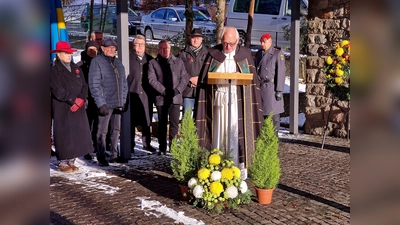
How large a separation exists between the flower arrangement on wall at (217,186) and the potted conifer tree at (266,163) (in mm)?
198

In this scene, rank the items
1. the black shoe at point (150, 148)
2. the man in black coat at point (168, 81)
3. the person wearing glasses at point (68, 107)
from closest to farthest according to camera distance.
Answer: the person wearing glasses at point (68, 107)
the man in black coat at point (168, 81)
the black shoe at point (150, 148)

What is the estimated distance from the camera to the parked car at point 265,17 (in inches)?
717

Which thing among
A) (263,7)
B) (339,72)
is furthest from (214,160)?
(263,7)

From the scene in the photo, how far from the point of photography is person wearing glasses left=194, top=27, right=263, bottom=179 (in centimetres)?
627

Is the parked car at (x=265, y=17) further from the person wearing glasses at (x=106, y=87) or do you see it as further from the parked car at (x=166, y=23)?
the person wearing glasses at (x=106, y=87)

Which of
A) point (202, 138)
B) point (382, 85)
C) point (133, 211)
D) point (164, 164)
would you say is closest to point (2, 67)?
point (382, 85)

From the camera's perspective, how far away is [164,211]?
546 cm

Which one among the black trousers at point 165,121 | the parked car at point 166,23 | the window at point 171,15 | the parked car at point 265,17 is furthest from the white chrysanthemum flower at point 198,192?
the window at point 171,15

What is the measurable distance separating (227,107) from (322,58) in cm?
459

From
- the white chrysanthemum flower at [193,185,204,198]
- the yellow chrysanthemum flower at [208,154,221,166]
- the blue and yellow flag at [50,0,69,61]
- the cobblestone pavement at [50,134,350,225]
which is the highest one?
the blue and yellow flag at [50,0,69,61]

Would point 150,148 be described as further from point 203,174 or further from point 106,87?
point 203,174

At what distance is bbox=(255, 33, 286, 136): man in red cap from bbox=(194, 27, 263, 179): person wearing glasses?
1.99 metres

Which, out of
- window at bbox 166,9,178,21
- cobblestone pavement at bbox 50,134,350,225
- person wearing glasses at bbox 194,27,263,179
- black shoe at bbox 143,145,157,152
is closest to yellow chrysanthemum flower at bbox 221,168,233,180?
cobblestone pavement at bbox 50,134,350,225

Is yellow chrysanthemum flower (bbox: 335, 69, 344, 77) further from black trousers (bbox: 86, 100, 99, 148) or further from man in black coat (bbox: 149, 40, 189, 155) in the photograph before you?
black trousers (bbox: 86, 100, 99, 148)
